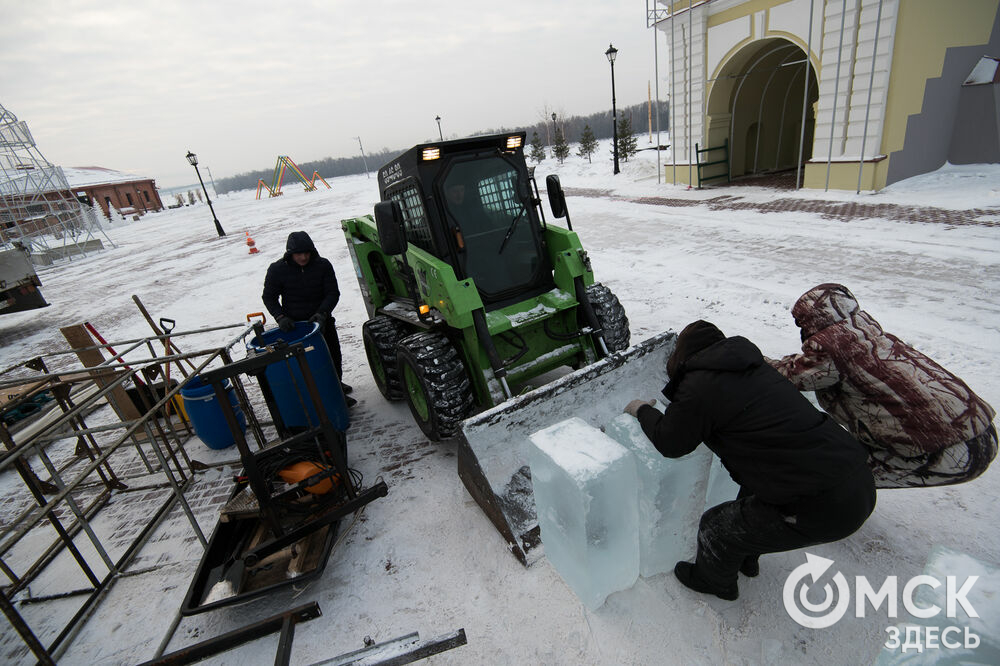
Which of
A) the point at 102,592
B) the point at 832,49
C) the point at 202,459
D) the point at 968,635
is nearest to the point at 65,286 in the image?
the point at 202,459

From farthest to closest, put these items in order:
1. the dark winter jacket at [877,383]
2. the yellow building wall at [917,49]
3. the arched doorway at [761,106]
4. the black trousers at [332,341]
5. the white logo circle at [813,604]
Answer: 1. the arched doorway at [761,106]
2. the yellow building wall at [917,49]
3. the black trousers at [332,341]
4. the white logo circle at [813,604]
5. the dark winter jacket at [877,383]

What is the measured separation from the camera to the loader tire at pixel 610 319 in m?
3.98

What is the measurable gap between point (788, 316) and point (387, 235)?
16.1 feet

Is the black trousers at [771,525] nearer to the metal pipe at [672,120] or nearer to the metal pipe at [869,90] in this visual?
the metal pipe at [869,90]

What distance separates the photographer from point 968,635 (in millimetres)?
1917

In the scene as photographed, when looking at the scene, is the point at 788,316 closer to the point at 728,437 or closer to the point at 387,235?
the point at 728,437

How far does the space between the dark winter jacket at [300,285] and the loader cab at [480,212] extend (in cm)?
113

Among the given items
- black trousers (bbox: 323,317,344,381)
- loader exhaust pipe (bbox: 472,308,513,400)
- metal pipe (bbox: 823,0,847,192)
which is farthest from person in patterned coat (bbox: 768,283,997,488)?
metal pipe (bbox: 823,0,847,192)

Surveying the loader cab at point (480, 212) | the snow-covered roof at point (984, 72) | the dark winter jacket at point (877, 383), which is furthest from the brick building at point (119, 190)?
the snow-covered roof at point (984, 72)

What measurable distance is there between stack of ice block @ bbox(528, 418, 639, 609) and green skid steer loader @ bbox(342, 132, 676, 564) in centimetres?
125

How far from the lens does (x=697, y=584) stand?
8.09 ft

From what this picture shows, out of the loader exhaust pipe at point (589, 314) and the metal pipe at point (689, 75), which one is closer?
the loader exhaust pipe at point (589, 314)

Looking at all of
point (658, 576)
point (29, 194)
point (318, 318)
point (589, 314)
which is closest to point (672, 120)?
point (589, 314)

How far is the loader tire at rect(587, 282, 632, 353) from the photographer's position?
3.98m
